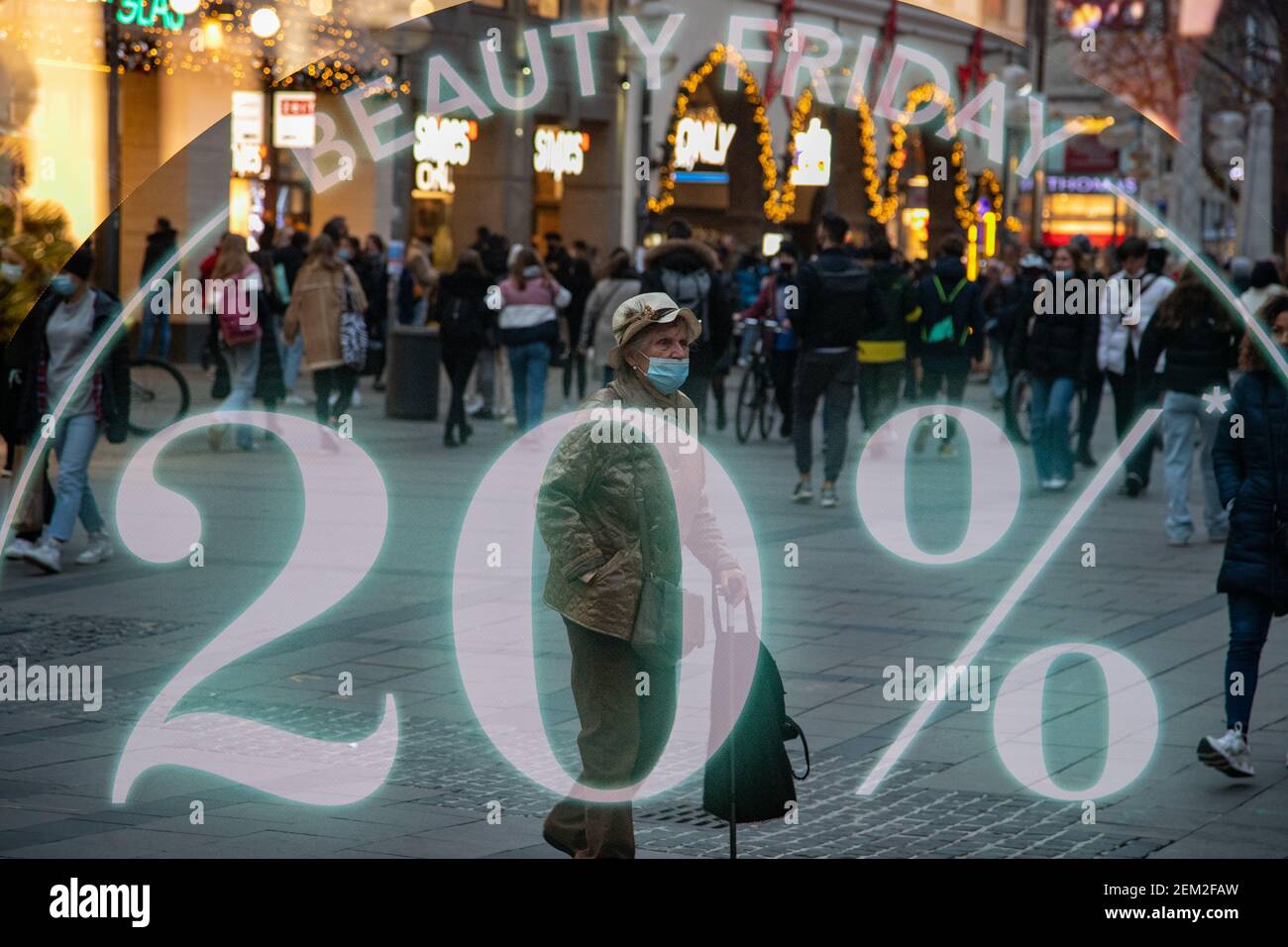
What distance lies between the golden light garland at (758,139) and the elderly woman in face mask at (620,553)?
99.6ft

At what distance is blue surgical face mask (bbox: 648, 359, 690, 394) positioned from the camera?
585 cm

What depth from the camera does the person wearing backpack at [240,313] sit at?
1720 cm

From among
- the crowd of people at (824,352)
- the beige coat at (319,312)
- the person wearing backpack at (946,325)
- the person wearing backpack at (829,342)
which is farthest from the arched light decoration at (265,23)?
the person wearing backpack at (829,342)

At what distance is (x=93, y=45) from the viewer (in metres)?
23.3

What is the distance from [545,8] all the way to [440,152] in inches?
135

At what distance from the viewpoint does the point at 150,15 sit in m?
24.2

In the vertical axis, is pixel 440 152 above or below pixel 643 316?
above

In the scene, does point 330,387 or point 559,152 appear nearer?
point 330,387

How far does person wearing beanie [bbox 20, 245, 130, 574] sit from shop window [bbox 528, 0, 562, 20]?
80.7ft

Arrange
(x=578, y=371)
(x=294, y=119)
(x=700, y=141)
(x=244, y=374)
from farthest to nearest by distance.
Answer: (x=700, y=141) < (x=294, y=119) < (x=578, y=371) < (x=244, y=374)

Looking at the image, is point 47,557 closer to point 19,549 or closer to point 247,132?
point 19,549

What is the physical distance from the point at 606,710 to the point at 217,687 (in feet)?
10.6

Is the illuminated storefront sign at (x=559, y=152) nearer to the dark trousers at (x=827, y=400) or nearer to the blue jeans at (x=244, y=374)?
the blue jeans at (x=244, y=374)

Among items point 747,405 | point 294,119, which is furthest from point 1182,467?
point 294,119
